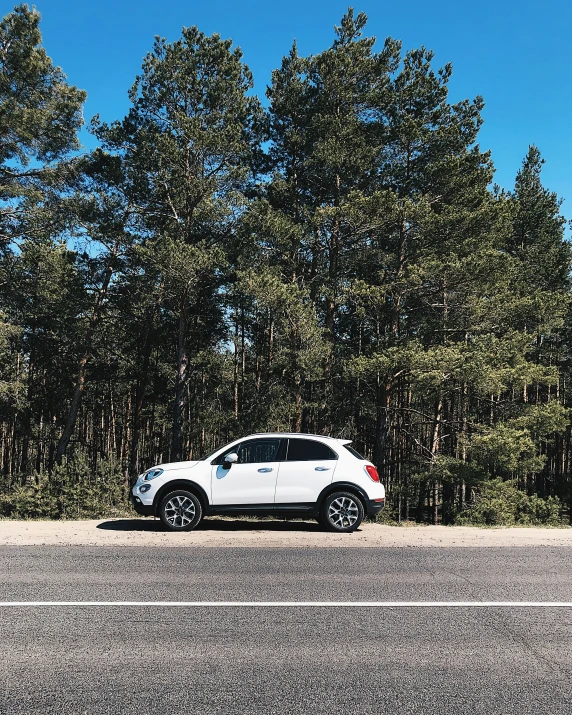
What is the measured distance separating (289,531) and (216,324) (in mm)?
14007

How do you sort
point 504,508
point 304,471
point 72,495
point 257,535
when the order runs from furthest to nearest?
point 504,508
point 72,495
point 304,471
point 257,535

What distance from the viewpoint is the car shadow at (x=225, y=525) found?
10.1 metres

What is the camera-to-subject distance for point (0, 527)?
10.3 meters

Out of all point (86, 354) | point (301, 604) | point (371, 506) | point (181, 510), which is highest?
point (86, 354)

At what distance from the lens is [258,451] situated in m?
9.86

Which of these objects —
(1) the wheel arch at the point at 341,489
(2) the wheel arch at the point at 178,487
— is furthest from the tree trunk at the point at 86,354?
(1) the wheel arch at the point at 341,489

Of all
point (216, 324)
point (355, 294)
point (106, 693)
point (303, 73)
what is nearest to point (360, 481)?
point (106, 693)

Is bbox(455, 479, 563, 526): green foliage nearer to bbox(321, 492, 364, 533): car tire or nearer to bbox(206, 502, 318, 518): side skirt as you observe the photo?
bbox(321, 492, 364, 533): car tire

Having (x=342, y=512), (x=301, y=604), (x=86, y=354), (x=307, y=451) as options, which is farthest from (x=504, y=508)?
(x=86, y=354)

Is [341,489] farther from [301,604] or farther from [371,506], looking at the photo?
[301,604]

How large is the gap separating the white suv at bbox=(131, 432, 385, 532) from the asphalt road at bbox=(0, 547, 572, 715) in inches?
87.0

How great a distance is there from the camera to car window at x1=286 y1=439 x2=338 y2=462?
9.86 meters

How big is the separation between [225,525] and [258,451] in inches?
70.1

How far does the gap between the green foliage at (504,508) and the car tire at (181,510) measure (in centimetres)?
915
